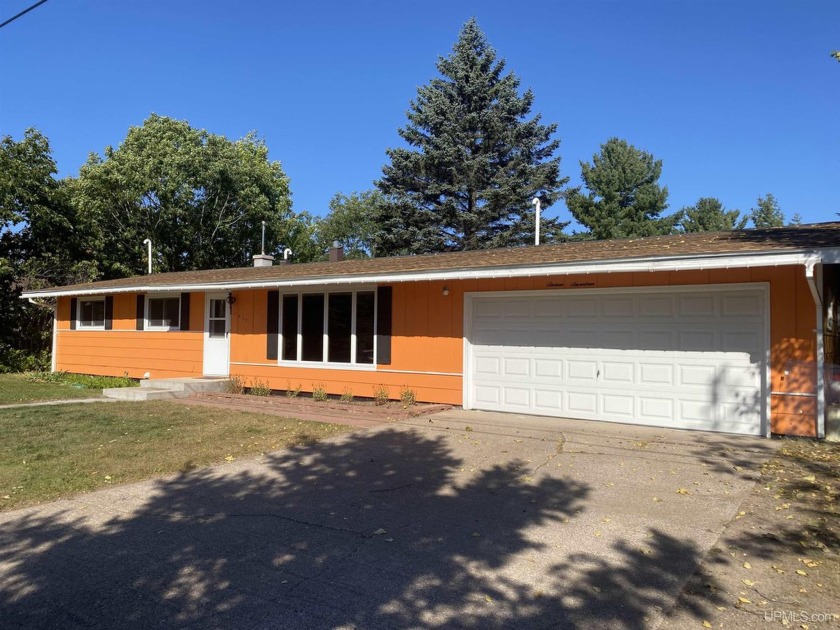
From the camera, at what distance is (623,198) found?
38.1m

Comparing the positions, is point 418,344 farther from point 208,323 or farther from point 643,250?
point 208,323

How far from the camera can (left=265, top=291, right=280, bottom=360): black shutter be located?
13055 millimetres

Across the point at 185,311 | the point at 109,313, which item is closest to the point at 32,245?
the point at 109,313

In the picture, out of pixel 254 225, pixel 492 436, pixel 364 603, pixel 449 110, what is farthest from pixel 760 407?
pixel 254 225

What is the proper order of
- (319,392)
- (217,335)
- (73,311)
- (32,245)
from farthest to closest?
(32,245), (73,311), (217,335), (319,392)

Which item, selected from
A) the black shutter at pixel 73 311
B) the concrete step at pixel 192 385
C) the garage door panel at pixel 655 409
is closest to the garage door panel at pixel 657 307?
the garage door panel at pixel 655 409

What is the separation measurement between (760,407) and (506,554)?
18.9 feet

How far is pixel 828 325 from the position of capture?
824cm

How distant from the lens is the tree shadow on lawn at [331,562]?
3.38 meters

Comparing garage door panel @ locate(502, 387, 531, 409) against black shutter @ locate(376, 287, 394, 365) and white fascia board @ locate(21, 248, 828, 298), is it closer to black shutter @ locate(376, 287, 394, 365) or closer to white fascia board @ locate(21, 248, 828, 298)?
white fascia board @ locate(21, 248, 828, 298)

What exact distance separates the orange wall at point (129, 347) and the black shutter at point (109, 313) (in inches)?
5.9

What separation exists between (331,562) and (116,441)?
5.25m

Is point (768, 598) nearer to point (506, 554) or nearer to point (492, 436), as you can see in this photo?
point (506, 554)

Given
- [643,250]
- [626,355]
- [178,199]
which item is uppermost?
[178,199]
